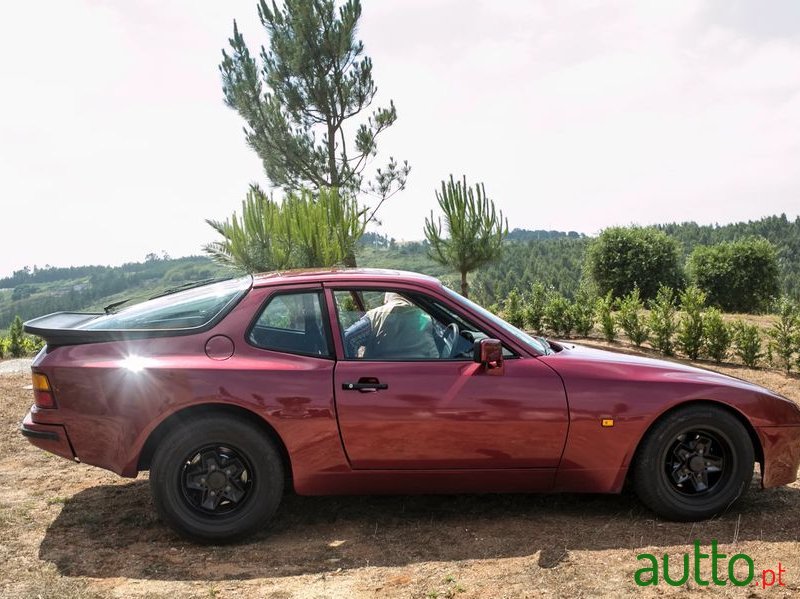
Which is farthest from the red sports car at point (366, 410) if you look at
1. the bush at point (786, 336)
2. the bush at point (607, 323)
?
the bush at point (607, 323)

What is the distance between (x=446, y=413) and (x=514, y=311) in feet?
39.5

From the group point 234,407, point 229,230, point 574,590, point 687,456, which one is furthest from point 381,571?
point 229,230

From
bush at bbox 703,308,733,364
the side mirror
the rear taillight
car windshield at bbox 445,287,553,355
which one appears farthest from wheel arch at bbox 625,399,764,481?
bush at bbox 703,308,733,364

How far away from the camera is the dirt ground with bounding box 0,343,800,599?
331 cm

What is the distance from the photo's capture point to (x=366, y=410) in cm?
388

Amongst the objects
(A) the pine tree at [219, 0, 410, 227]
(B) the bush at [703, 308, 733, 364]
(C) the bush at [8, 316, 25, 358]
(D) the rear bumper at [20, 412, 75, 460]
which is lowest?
(C) the bush at [8, 316, 25, 358]

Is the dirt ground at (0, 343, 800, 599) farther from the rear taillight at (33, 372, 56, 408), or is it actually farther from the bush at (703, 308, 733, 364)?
the bush at (703, 308, 733, 364)

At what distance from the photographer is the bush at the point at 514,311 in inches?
606

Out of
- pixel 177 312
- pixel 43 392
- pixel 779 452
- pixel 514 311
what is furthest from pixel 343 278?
pixel 514 311

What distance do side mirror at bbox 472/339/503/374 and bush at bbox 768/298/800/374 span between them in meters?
8.29

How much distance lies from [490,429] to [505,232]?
13781 millimetres

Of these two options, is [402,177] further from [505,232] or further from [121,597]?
[121,597]

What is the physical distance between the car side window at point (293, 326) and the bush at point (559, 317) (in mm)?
11066

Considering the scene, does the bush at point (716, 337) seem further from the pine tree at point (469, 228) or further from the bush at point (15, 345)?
the bush at point (15, 345)
